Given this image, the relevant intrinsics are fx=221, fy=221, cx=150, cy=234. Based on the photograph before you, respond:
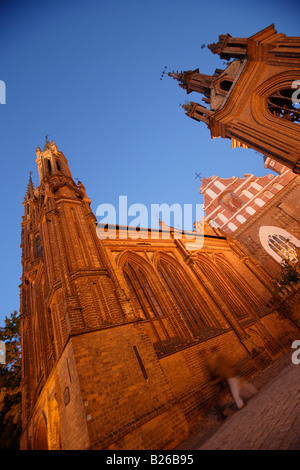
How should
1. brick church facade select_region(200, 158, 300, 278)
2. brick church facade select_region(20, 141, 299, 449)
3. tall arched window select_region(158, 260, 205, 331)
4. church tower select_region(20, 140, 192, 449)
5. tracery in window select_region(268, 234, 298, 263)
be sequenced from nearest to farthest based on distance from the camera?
church tower select_region(20, 140, 192, 449) < brick church facade select_region(20, 141, 299, 449) < tall arched window select_region(158, 260, 205, 331) < tracery in window select_region(268, 234, 298, 263) < brick church facade select_region(200, 158, 300, 278)

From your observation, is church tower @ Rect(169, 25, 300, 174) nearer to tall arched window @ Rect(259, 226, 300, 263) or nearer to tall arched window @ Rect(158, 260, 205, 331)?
Result: tall arched window @ Rect(158, 260, 205, 331)

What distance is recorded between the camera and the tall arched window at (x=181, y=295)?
42.2 ft

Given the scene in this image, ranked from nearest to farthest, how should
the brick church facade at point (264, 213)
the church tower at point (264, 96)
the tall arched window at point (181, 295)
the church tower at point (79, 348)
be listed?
the church tower at point (79, 348)
the church tower at point (264, 96)
the tall arched window at point (181, 295)
the brick church facade at point (264, 213)

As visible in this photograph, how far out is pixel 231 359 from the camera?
37.7 ft

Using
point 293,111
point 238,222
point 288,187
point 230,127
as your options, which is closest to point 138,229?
point 230,127

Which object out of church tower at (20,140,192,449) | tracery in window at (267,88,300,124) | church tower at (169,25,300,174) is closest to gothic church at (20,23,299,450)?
church tower at (20,140,192,449)

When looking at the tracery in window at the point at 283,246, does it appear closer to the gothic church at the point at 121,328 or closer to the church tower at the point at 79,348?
the gothic church at the point at 121,328

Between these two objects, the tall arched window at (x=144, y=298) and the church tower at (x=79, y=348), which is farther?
the tall arched window at (x=144, y=298)

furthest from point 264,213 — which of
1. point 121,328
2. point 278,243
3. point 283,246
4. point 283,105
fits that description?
point 121,328

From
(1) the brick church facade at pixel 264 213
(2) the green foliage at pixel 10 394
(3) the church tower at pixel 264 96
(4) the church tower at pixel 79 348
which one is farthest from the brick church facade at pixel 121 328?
(3) the church tower at pixel 264 96

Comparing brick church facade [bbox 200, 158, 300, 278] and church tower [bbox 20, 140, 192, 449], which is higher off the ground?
brick church facade [bbox 200, 158, 300, 278]

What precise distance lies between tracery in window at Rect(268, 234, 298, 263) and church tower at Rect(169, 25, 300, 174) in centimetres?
1389

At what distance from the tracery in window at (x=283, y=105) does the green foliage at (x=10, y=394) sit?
2395 cm

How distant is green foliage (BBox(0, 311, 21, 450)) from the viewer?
42.4 feet
